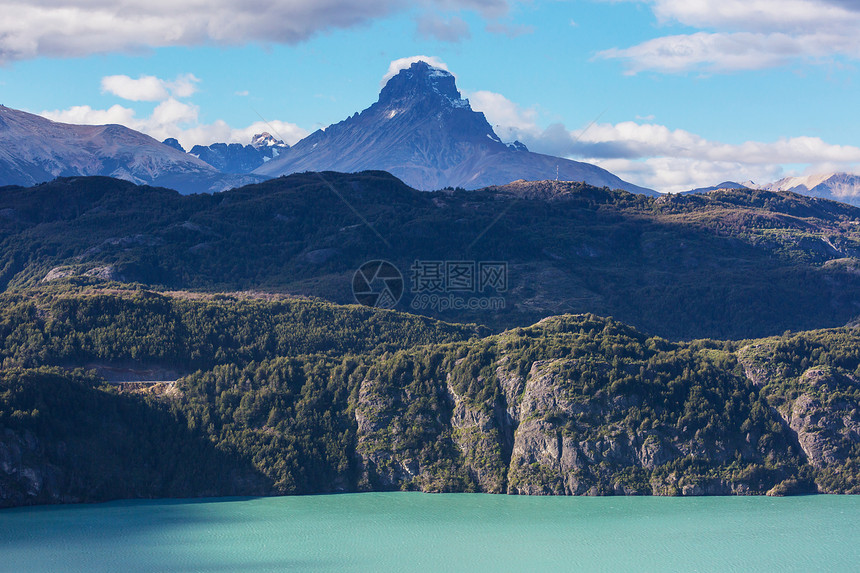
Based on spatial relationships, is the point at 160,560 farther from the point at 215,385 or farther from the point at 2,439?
the point at 215,385

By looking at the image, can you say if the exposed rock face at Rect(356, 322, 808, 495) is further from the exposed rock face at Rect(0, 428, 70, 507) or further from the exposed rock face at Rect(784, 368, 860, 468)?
the exposed rock face at Rect(0, 428, 70, 507)

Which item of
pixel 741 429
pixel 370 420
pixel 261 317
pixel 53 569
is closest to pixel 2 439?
pixel 53 569

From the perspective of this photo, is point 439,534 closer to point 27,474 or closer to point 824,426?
point 27,474

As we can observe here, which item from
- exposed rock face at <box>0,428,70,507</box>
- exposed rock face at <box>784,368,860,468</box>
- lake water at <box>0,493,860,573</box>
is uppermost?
exposed rock face at <box>784,368,860,468</box>

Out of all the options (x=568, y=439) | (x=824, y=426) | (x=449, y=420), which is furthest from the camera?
(x=449, y=420)

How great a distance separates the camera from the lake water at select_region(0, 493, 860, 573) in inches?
3708

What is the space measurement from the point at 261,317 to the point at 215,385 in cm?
3618

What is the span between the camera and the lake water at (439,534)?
94.2 m

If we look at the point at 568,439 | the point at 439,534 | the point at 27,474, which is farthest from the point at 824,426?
the point at 27,474

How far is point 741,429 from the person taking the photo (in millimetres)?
125000

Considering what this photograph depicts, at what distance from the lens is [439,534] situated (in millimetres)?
103812

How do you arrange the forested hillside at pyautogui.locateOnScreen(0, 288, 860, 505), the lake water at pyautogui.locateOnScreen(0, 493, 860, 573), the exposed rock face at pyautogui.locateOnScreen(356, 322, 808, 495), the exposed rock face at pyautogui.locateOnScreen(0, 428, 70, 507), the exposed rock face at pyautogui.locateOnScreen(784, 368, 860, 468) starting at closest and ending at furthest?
the lake water at pyautogui.locateOnScreen(0, 493, 860, 573)
the exposed rock face at pyautogui.locateOnScreen(0, 428, 70, 507)
the forested hillside at pyautogui.locateOnScreen(0, 288, 860, 505)
the exposed rock face at pyautogui.locateOnScreen(356, 322, 808, 495)
the exposed rock face at pyautogui.locateOnScreen(784, 368, 860, 468)

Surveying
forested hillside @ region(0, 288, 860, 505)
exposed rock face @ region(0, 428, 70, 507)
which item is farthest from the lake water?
forested hillside @ region(0, 288, 860, 505)

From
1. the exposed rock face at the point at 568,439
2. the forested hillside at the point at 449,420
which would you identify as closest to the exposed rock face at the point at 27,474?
the forested hillside at the point at 449,420
